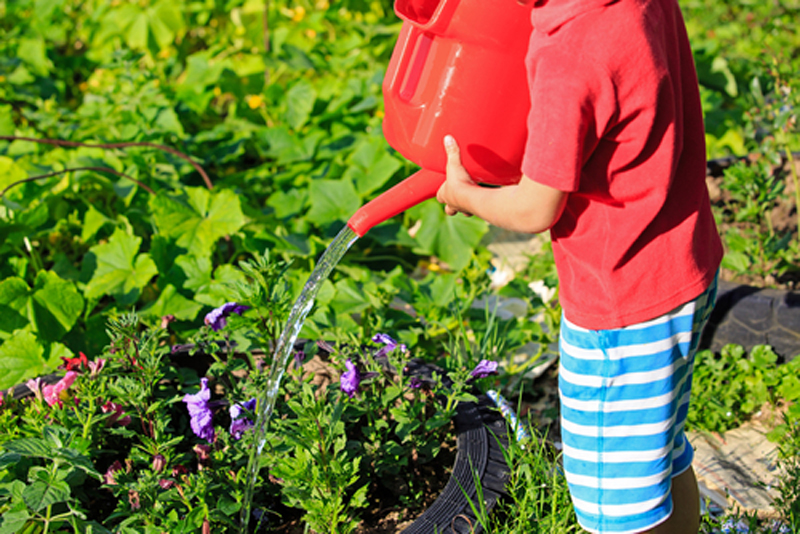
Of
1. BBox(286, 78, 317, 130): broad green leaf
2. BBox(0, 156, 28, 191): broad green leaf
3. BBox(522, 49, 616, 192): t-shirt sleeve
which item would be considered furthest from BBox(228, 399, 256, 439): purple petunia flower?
BBox(286, 78, 317, 130): broad green leaf

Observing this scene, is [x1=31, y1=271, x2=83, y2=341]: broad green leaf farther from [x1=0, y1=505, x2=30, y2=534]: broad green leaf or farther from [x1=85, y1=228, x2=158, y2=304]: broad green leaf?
[x1=0, y1=505, x2=30, y2=534]: broad green leaf

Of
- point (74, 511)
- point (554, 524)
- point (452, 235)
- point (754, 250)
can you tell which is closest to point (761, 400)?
point (754, 250)

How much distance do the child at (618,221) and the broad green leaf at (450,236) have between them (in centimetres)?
115

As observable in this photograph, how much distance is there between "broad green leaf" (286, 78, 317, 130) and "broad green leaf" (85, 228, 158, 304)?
3.67 ft

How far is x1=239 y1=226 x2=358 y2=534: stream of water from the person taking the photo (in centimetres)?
126

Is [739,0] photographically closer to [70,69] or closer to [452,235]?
[452,235]

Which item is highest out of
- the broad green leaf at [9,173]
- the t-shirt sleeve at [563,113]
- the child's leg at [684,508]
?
the t-shirt sleeve at [563,113]

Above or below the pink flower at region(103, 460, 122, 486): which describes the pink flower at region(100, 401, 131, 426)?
above

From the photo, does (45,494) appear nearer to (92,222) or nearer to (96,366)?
(96,366)

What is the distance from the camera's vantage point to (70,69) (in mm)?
4012

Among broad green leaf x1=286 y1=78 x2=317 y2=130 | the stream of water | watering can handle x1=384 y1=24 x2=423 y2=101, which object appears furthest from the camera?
broad green leaf x1=286 y1=78 x2=317 y2=130

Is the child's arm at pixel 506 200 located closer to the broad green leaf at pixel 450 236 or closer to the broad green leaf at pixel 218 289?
the broad green leaf at pixel 218 289

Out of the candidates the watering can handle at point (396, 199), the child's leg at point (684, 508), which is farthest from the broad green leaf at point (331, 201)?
the child's leg at point (684, 508)

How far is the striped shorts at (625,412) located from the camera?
109 centimetres
